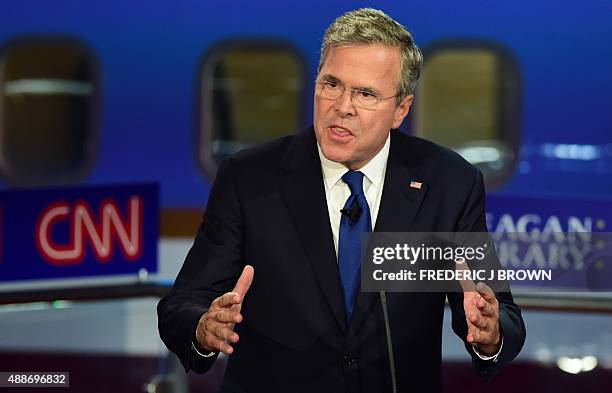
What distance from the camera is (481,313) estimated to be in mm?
2244

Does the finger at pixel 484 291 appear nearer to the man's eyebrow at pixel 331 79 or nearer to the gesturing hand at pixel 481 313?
the gesturing hand at pixel 481 313

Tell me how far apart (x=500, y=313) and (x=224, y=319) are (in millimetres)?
612

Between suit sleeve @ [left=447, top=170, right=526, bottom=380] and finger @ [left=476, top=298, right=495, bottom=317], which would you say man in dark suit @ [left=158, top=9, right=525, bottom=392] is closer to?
suit sleeve @ [left=447, top=170, right=526, bottom=380]

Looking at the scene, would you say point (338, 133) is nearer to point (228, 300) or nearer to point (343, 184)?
point (343, 184)

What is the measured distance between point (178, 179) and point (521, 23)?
69.8 inches

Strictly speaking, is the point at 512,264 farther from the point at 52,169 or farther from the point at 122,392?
the point at 52,169

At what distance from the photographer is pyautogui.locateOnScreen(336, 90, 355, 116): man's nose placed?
245cm

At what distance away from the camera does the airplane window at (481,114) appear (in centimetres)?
508

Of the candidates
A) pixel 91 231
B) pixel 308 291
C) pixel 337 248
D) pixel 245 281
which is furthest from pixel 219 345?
pixel 91 231

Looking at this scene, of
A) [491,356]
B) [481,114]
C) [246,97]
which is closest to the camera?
[491,356]

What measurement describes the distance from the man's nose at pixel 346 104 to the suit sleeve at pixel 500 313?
35 cm

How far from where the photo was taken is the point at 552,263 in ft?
13.3

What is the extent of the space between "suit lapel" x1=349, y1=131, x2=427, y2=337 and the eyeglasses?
163 mm

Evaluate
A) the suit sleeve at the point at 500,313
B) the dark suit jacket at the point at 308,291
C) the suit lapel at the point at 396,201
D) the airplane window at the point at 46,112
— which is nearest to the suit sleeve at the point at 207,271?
the dark suit jacket at the point at 308,291
